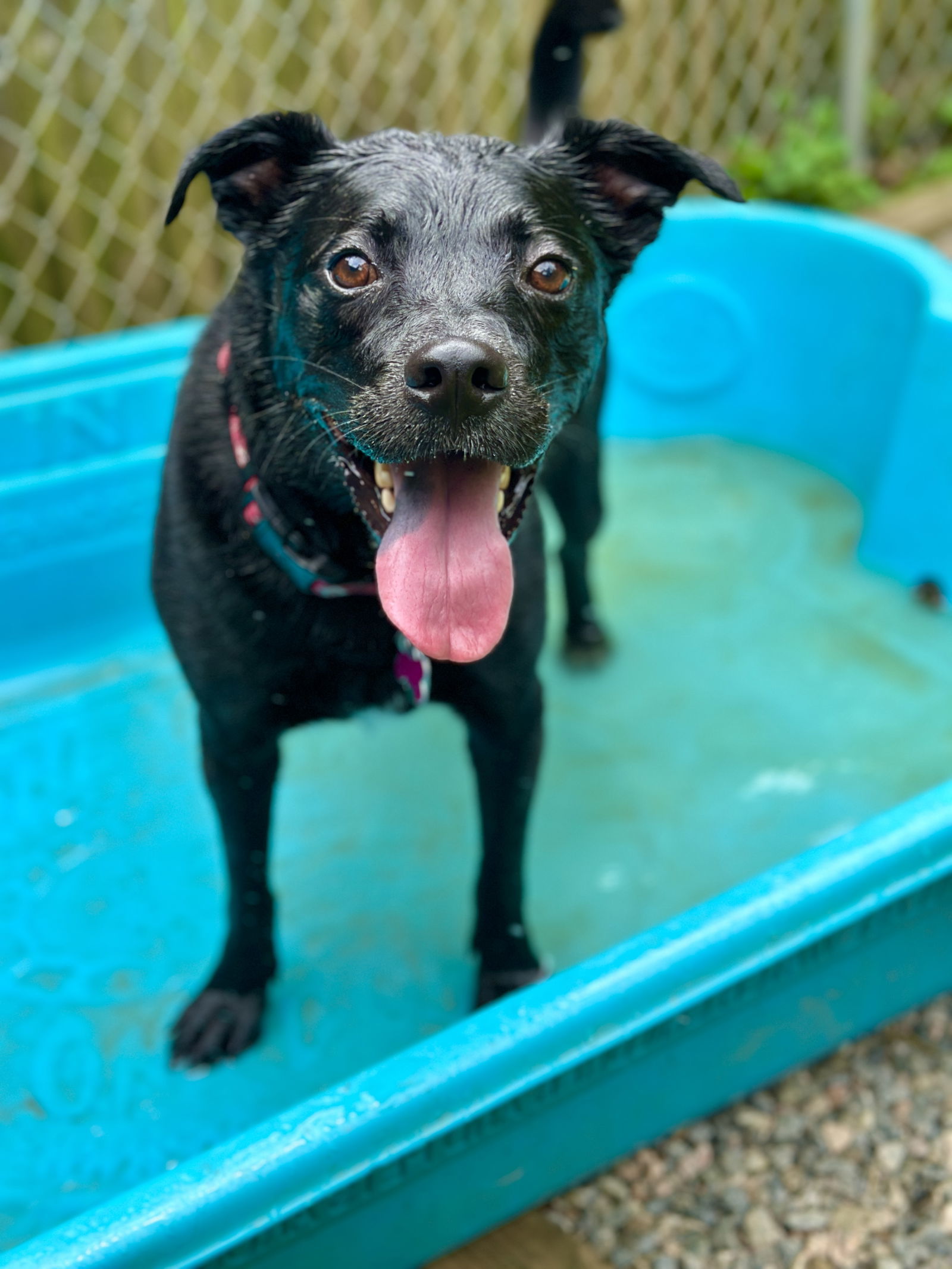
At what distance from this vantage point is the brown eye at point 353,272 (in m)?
1.31

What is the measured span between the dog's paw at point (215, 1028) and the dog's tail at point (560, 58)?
1589 millimetres

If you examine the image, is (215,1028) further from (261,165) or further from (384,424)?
(261,165)

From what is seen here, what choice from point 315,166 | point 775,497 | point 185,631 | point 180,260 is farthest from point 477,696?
point 180,260

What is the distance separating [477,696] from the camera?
1577 mm

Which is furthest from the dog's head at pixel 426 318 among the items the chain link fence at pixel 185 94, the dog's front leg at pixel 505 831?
the chain link fence at pixel 185 94

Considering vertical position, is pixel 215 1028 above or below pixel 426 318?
below

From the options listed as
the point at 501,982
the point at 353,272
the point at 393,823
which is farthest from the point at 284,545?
the point at 393,823

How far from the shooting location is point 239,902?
69.7 inches

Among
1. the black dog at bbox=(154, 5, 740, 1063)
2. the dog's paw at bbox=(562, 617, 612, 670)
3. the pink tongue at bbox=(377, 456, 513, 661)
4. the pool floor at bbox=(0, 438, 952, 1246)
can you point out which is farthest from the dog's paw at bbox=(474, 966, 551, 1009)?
the dog's paw at bbox=(562, 617, 612, 670)

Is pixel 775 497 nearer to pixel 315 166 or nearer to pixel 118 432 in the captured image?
pixel 118 432

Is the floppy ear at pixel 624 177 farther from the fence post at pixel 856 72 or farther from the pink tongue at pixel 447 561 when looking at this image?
the fence post at pixel 856 72

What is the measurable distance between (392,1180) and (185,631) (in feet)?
2.36

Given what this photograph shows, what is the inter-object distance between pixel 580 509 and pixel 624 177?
0.94 meters

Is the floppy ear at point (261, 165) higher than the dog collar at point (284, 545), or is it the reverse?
the floppy ear at point (261, 165)
